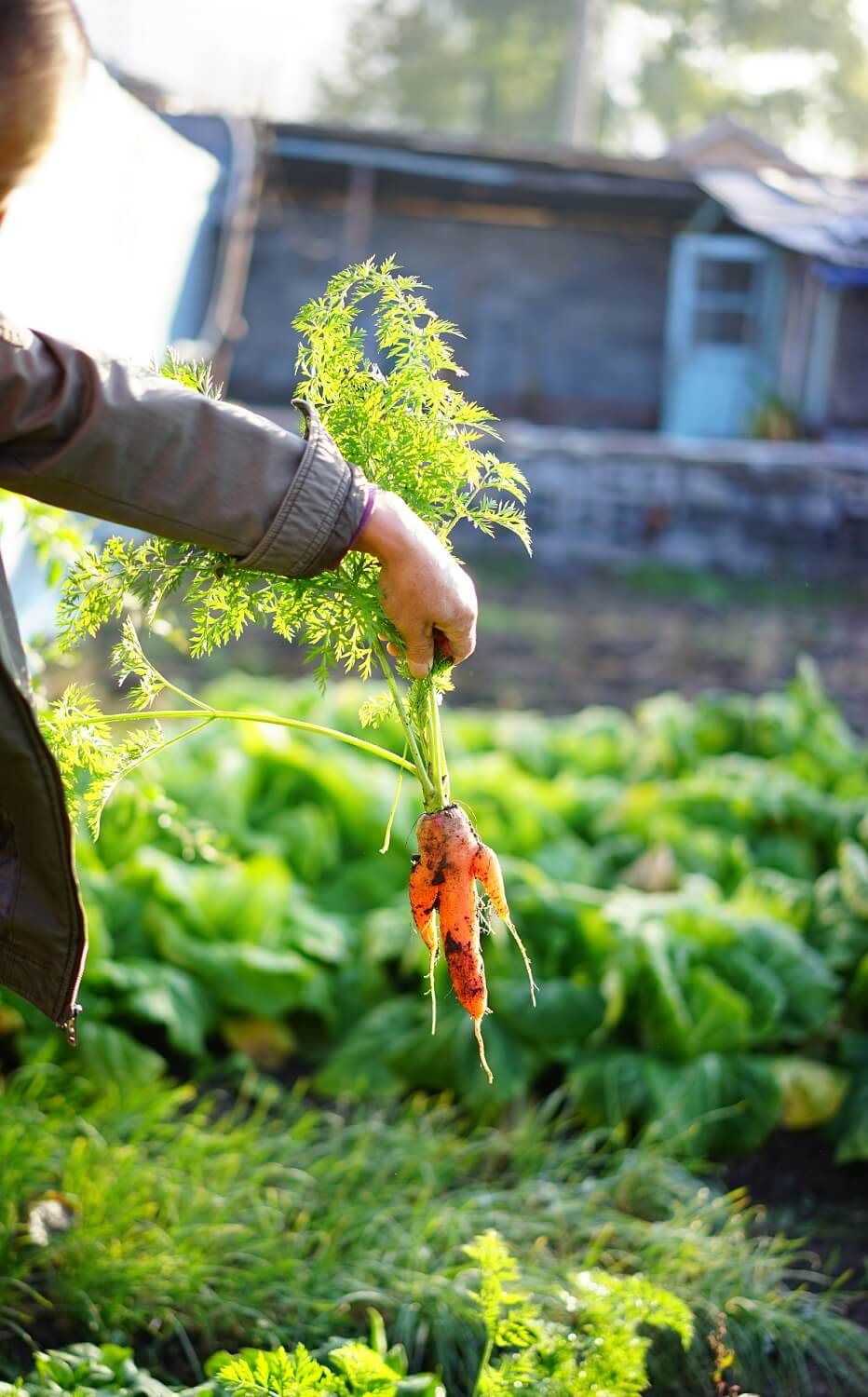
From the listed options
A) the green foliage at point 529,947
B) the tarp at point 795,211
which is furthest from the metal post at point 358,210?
the green foliage at point 529,947

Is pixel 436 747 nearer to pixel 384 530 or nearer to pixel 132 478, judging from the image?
pixel 384 530

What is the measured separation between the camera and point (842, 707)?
27.9 ft

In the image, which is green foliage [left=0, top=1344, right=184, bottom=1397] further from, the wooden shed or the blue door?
the blue door

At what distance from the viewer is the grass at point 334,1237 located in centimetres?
238

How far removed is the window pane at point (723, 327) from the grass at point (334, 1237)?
15351mm

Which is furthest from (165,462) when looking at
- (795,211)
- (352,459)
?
(795,211)

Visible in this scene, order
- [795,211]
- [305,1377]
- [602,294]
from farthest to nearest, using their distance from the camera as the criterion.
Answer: [602,294]
[795,211]
[305,1377]

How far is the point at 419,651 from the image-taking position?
1683mm

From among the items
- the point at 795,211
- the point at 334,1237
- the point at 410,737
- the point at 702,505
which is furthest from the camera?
the point at 795,211

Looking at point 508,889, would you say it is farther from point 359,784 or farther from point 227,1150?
point 227,1150

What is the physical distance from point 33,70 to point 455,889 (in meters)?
1.18

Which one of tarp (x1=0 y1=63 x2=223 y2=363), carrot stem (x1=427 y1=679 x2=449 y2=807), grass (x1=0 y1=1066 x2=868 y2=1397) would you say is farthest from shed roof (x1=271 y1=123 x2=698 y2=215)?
carrot stem (x1=427 y1=679 x2=449 y2=807)

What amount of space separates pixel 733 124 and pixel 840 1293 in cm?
2410

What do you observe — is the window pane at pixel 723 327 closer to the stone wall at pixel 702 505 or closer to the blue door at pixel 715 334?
→ the blue door at pixel 715 334
